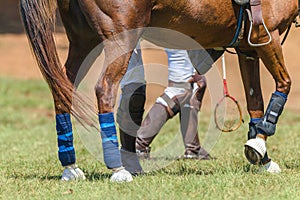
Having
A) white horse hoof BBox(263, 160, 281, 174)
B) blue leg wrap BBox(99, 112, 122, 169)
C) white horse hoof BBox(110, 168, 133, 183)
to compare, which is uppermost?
blue leg wrap BBox(99, 112, 122, 169)

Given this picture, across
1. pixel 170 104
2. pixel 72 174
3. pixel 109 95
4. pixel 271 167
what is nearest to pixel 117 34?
pixel 109 95

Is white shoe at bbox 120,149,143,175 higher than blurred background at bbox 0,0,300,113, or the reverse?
white shoe at bbox 120,149,143,175

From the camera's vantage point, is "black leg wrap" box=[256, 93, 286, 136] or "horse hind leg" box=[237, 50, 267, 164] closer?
"black leg wrap" box=[256, 93, 286, 136]

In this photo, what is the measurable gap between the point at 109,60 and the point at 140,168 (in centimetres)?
142

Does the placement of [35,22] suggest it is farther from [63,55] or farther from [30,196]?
[63,55]

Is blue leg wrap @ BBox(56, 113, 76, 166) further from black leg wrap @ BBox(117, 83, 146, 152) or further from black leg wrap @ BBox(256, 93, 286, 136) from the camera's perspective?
black leg wrap @ BBox(256, 93, 286, 136)

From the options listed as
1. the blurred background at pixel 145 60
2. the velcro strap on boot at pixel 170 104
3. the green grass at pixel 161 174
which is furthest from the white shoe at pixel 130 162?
the blurred background at pixel 145 60

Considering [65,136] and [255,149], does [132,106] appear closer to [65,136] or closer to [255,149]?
[65,136]

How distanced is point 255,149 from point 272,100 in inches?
19.1

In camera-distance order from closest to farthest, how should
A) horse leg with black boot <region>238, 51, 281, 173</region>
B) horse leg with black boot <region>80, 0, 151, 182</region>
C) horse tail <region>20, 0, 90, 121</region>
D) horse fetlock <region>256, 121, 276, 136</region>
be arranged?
horse leg with black boot <region>80, 0, 151, 182</region>
horse tail <region>20, 0, 90, 121</region>
horse fetlock <region>256, 121, 276, 136</region>
horse leg with black boot <region>238, 51, 281, 173</region>

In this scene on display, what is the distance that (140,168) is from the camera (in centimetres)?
682

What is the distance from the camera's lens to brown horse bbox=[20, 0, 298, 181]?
18.8 feet

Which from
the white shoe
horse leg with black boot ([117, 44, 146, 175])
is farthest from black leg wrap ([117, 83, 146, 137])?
the white shoe

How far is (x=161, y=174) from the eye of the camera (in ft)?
20.7
